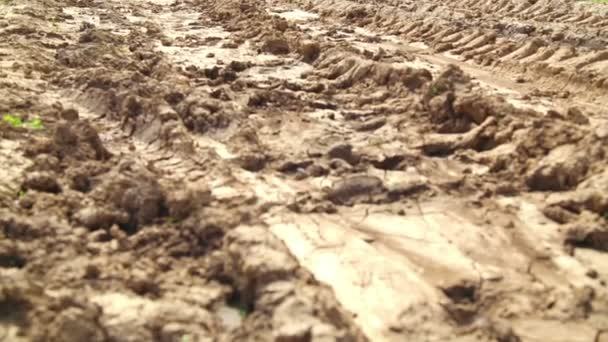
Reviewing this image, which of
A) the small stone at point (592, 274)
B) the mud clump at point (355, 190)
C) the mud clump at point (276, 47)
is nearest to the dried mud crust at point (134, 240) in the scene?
the mud clump at point (355, 190)

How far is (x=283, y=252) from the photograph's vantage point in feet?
11.1

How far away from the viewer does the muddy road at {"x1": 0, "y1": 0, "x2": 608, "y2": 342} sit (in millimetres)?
2988

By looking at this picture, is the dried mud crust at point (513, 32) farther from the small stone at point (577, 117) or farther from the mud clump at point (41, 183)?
the mud clump at point (41, 183)

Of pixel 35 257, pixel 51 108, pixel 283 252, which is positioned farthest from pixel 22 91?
pixel 283 252

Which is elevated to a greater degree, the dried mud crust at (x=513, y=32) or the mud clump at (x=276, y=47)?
the dried mud crust at (x=513, y=32)

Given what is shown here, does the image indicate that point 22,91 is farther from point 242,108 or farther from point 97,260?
point 97,260

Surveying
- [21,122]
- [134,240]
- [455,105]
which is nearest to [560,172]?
[455,105]

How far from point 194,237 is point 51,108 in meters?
2.78

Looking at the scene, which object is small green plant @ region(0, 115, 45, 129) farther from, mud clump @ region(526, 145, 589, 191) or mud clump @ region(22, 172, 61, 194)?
mud clump @ region(526, 145, 589, 191)

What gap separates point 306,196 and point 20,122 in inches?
106

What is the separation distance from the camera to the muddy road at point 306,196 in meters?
2.99

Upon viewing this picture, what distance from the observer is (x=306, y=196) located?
13.7ft

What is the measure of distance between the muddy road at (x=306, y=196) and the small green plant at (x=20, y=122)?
33 mm

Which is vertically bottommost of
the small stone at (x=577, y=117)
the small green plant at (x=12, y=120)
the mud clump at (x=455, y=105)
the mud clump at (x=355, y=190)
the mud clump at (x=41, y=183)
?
the small green plant at (x=12, y=120)
